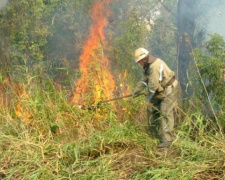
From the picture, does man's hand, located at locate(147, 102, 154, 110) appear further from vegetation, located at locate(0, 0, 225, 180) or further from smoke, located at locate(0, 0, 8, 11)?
smoke, located at locate(0, 0, 8, 11)

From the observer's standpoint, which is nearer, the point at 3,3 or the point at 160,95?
the point at 160,95

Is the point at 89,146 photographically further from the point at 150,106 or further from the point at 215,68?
the point at 215,68

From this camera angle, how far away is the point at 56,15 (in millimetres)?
13188

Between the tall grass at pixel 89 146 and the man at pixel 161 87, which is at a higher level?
the man at pixel 161 87

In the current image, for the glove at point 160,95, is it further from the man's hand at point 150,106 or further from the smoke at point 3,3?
the smoke at point 3,3

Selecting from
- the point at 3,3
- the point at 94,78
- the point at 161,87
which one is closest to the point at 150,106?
the point at 161,87

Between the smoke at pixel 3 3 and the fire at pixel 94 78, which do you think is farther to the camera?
the smoke at pixel 3 3

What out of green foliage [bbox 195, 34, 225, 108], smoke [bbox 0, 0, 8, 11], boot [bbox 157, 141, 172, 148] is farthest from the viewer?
smoke [bbox 0, 0, 8, 11]

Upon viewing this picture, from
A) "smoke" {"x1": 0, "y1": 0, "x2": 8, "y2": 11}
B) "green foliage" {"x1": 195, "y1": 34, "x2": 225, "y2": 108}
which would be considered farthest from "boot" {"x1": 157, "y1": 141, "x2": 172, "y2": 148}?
"smoke" {"x1": 0, "y1": 0, "x2": 8, "y2": 11}

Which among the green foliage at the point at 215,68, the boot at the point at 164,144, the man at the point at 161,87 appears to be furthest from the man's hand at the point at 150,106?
the green foliage at the point at 215,68

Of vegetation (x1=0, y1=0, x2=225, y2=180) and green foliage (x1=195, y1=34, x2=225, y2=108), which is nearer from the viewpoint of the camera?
vegetation (x1=0, y1=0, x2=225, y2=180)

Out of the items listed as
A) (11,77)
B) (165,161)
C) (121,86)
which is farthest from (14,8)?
(165,161)

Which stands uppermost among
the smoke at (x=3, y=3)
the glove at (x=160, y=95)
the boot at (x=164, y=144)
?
the smoke at (x=3, y=3)

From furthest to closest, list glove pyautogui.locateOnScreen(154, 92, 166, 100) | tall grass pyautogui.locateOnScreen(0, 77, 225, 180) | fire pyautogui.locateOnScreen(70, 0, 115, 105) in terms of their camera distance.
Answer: fire pyautogui.locateOnScreen(70, 0, 115, 105) < glove pyautogui.locateOnScreen(154, 92, 166, 100) < tall grass pyautogui.locateOnScreen(0, 77, 225, 180)
